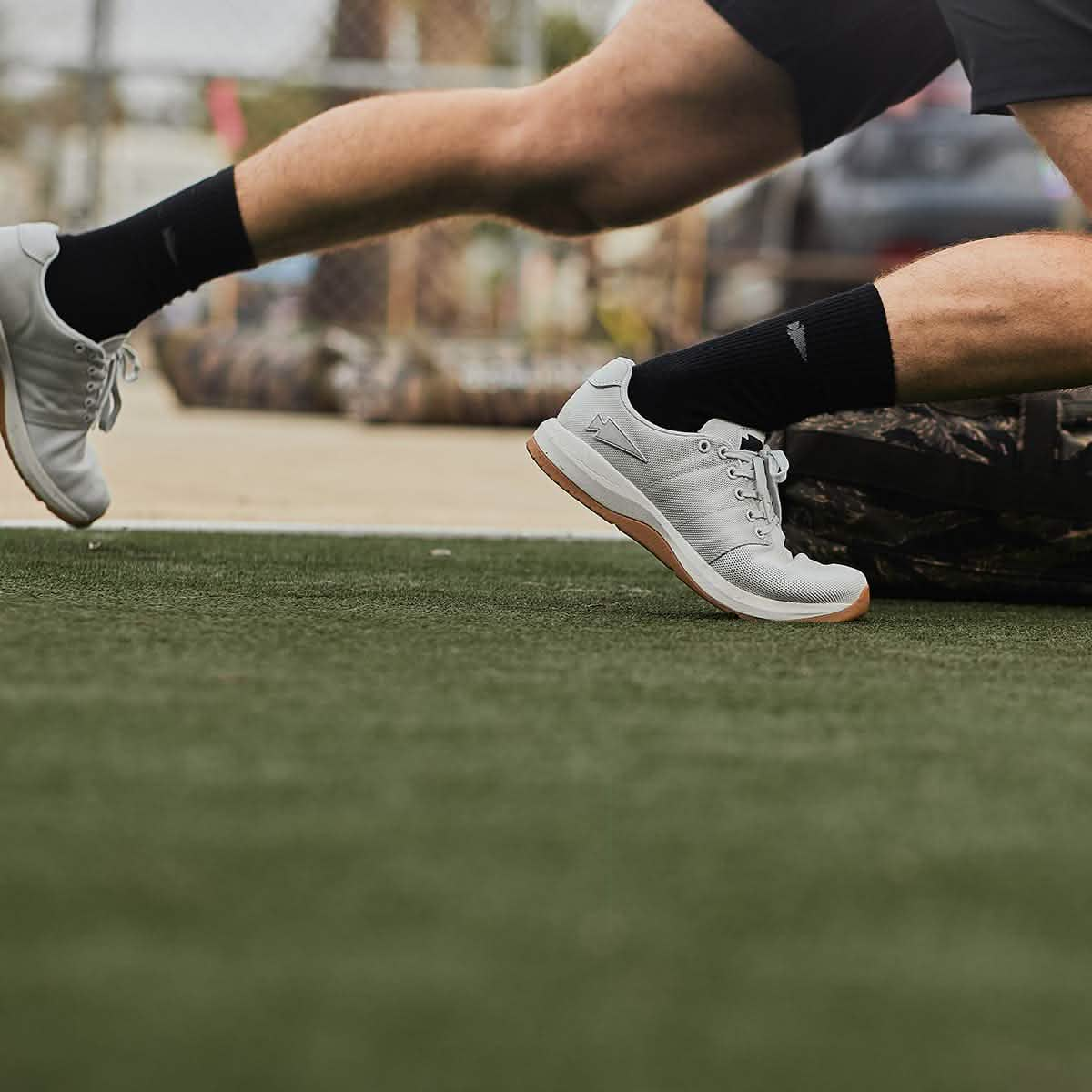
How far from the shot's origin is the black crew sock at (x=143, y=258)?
6.13 feet

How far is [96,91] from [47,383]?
14.4 feet

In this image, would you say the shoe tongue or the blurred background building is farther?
the blurred background building

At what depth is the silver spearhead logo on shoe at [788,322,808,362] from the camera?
1654 millimetres

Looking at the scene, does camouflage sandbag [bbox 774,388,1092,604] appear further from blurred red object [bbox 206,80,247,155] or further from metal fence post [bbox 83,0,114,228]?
blurred red object [bbox 206,80,247,155]

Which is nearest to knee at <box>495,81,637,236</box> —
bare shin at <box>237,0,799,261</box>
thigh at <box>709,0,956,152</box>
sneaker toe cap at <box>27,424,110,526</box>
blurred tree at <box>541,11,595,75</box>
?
bare shin at <box>237,0,799,261</box>

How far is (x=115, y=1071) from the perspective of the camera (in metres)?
0.55

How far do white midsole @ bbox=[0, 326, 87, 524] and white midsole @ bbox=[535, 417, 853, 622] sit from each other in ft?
1.94

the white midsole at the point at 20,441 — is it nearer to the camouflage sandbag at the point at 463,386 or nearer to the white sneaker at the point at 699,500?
the white sneaker at the point at 699,500

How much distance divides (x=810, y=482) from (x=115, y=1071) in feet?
4.98

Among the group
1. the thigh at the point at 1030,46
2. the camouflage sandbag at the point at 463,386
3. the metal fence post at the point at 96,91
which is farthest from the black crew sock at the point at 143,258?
the metal fence post at the point at 96,91

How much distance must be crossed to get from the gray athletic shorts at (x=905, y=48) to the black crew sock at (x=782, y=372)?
23cm

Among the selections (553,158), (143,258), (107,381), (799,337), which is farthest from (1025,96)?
(107,381)

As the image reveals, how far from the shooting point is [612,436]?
1684mm

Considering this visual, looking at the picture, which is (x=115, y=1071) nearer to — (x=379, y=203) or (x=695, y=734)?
(x=695, y=734)
